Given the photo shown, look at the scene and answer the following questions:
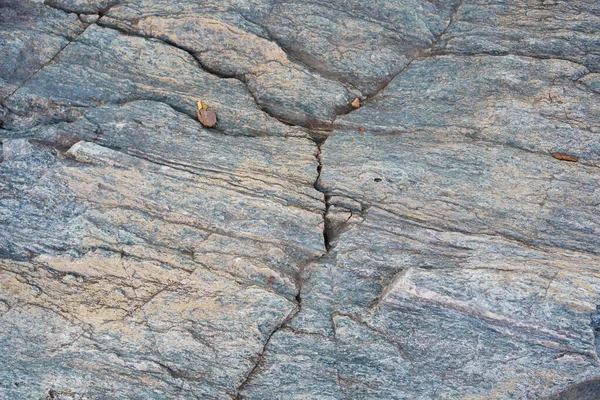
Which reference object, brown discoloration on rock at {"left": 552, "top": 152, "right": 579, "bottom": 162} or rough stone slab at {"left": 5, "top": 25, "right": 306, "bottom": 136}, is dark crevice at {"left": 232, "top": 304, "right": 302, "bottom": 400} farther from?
brown discoloration on rock at {"left": 552, "top": 152, "right": 579, "bottom": 162}

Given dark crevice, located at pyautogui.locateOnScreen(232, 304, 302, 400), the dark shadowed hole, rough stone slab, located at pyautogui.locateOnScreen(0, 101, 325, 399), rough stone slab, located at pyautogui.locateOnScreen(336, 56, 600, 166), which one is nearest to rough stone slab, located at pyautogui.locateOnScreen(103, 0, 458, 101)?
rough stone slab, located at pyautogui.locateOnScreen(336, 56, 600, 166)

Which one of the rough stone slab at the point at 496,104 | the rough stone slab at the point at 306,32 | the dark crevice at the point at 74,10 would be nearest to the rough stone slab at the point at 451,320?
the rough stone slab at the point at 496,104

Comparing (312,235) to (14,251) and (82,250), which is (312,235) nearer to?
(82,250)

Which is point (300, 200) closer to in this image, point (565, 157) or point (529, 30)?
point (565, 157)

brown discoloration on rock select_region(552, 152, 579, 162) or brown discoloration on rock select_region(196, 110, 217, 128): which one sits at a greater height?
brown discoloration on rock select_region(552, 152, 579, 162)

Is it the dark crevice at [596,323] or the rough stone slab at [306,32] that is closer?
the dark crevice at [596,323]

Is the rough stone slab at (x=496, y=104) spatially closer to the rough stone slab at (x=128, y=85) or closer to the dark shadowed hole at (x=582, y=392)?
the rough stone slab at (x=128, y=85)
